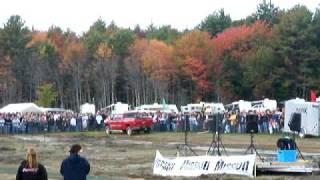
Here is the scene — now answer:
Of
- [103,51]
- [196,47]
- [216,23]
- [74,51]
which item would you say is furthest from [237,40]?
[74,51]

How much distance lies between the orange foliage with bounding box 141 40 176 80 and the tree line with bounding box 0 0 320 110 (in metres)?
0.15

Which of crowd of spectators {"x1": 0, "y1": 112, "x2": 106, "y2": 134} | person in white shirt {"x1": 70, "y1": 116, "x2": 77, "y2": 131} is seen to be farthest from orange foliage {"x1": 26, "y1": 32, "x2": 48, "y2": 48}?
person in white shirt {"x1": 70, "y1": 116, "x2": 77, "y2": 131}

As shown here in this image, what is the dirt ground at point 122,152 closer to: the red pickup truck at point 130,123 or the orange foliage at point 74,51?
the red pickup truck at point 130,123

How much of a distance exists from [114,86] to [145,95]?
521 cm

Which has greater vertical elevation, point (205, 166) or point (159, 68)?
point (159, 68)

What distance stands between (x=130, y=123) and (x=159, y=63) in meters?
58.4

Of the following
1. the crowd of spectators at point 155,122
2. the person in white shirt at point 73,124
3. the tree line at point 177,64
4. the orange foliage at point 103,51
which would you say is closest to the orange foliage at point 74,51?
the tree line at point 177,64

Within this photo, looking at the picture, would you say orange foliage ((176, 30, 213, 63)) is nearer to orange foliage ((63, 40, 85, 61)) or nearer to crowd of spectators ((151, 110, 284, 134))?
orange foliage ((63, 40, 85, 61))

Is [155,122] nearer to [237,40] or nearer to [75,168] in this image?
[75,168]

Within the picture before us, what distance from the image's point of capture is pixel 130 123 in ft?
175

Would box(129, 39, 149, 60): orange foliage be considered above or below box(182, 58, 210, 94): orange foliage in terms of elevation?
above

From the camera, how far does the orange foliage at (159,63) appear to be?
11019cm

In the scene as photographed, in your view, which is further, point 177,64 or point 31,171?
point 177,64

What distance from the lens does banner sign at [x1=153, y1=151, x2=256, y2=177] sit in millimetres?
23297
